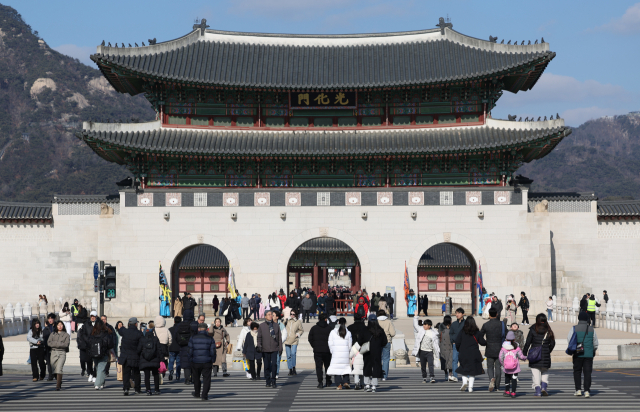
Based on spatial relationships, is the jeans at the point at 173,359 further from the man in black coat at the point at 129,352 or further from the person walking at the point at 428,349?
A: the person walking at the point at 428,349

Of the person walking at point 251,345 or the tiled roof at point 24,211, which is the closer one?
the person walking at point 251,345

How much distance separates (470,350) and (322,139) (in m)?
24.5

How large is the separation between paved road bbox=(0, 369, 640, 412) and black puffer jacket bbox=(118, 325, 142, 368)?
0.81 m

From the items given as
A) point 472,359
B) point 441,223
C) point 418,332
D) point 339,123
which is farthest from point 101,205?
point 472,359

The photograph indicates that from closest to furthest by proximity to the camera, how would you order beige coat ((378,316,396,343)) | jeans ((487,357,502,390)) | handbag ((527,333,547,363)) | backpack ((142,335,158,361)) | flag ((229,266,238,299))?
handbag ((527,333,547,363)), backpack ((142,335,158,361)), jeans ((487,357,502,390)), beige coat ((378,316,396,343)), flag ((229,266,238,299))

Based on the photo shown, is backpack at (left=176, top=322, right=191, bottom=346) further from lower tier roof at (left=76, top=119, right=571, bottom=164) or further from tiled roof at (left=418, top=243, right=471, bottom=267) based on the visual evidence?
tiled roof at (left=418, top=243, right=471, bottom=267)

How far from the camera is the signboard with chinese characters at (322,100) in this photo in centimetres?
4175

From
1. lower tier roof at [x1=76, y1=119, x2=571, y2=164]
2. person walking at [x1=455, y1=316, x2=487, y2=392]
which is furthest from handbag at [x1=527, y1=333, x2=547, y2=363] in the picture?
lower tier roof at [x1=76, y1=119, x2=571, y2=164]

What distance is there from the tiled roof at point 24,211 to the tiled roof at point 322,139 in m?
4.87

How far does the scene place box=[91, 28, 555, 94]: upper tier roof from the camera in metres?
40.2

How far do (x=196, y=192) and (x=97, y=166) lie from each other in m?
122

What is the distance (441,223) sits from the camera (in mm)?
39719

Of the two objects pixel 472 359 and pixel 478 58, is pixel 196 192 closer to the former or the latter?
pixel 478 58

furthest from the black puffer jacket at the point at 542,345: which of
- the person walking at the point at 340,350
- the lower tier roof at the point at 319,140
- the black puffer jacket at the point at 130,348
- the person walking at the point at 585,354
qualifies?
the lower tier roof at the point at 319,140
